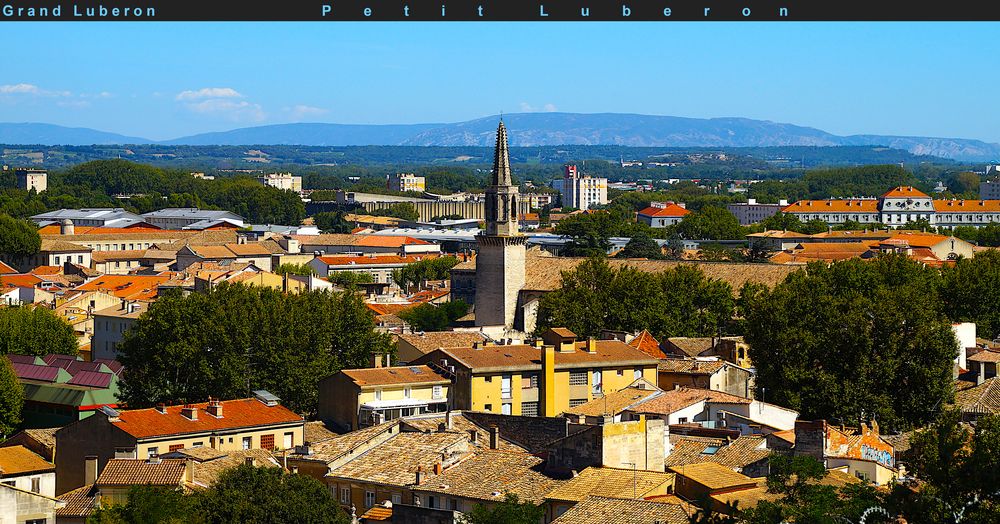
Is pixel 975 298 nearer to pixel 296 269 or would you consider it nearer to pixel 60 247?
pixel 296 269

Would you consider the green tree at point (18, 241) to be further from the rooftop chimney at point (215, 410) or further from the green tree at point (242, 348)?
the rooftop chimney at point (215, 410)

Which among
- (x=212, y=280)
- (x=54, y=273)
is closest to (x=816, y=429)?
(x=212, y=280)

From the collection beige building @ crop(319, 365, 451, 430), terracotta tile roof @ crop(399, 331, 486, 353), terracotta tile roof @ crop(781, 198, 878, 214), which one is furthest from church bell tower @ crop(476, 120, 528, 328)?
terracotta tile roof @ crop(781, 198, 878, 214)

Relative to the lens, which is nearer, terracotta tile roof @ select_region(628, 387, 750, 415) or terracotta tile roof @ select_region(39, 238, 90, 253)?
terracotta tile roof @ select_region(628, 387, 750, 415)

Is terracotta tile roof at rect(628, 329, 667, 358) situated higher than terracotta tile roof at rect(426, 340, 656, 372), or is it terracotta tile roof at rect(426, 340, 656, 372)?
terracotta tile roof at rect(426, 340, 656, 372)

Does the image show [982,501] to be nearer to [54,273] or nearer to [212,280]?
[212,280]

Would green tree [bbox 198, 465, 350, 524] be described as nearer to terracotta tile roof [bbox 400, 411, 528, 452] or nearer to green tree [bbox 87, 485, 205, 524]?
green tree [bbox 87, 485, 205, 524]

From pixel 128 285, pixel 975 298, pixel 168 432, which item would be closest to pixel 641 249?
pixel 128 285

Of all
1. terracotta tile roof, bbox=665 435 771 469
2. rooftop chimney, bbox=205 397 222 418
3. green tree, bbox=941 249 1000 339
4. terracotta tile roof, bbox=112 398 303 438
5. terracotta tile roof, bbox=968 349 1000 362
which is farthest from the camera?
green tree, bbox=941 249 1000 339
